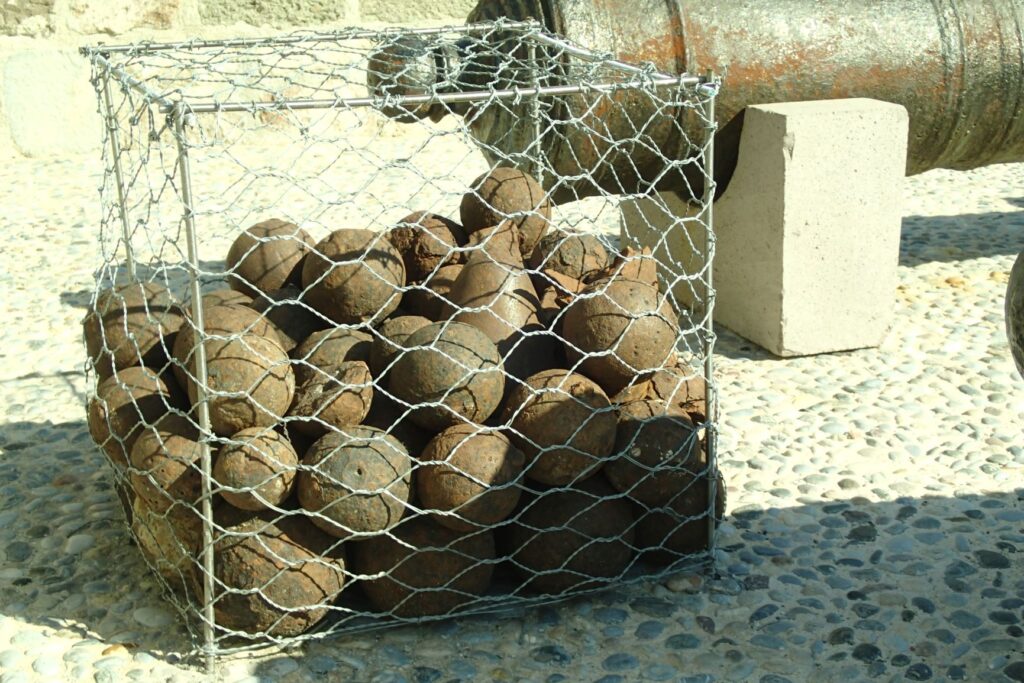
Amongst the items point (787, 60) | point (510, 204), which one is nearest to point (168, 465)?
point (510, 204)

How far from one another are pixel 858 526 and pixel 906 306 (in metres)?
2.14

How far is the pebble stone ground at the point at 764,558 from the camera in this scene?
9.72 feet

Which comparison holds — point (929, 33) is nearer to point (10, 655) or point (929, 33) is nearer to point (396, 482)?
point (396, 482)

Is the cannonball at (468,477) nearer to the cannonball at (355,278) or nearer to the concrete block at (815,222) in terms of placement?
the cannonball at (355,278)

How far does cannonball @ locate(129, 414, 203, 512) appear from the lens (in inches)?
118

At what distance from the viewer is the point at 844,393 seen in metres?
4.62

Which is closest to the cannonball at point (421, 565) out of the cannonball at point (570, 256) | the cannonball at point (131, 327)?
the cannonball at point (131, 327)

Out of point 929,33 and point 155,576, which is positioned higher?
point 929,33

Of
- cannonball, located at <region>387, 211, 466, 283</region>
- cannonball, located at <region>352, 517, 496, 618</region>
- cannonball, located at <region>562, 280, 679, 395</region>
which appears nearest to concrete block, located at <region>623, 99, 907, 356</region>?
cannonball, located at <region>387, 211, 466, 283</region>

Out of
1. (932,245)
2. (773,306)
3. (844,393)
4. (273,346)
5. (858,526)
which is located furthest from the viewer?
(932,245)

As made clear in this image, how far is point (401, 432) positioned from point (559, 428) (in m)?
0.39

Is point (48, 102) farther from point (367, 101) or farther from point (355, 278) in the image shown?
point (367, 101)

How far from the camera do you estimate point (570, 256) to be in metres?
3.63

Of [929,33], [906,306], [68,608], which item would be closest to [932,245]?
[906,306]
